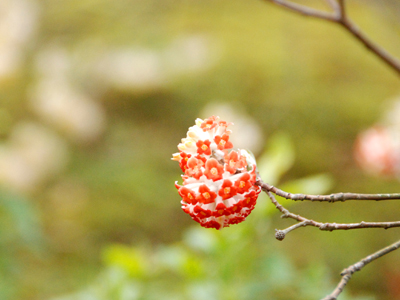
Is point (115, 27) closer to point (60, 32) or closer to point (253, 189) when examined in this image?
point (60, 32)

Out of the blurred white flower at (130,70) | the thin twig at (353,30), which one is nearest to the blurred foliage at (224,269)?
the thin twig at (353,30)

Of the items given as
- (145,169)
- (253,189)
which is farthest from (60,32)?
(253,189)

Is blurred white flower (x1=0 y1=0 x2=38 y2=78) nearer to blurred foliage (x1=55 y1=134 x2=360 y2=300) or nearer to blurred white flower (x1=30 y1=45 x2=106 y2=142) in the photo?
blurred white flower (x1=30 y1=45 x2=106 y2=142)

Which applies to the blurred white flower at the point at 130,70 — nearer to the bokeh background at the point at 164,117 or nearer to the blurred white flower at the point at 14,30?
the bokeh background at the point at 164,117

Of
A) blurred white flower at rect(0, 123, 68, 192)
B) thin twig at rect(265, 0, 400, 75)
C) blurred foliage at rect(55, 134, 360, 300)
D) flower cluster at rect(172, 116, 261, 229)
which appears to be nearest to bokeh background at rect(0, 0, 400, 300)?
blurred white flower at rect(0, 123, 68, 192)

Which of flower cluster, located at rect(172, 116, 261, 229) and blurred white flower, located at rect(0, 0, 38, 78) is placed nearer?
flower cluster, located at rect(172, 116, 261, 229)

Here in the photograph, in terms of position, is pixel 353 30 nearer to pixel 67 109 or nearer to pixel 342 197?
pixel 342 197
